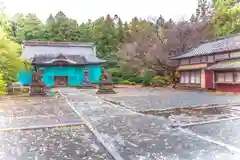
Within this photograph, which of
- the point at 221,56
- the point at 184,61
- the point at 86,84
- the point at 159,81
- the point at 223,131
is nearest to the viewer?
the point at 223,131

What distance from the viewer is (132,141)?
547 cm

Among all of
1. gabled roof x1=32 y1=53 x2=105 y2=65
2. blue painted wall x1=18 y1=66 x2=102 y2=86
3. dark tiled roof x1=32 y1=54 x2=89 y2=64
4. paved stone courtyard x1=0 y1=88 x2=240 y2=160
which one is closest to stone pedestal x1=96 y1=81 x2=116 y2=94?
paved stone courtyard x1=0 y1=88 x2=240 y2=160

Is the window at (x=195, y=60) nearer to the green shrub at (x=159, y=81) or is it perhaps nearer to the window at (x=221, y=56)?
the window at (x=221, y=56)

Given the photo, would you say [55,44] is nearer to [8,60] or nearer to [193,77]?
[8,60]

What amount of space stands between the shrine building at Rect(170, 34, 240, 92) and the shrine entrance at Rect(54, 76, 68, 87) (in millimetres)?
15593

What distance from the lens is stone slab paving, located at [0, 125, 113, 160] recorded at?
453cm

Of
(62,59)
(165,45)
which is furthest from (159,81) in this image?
(62,59)

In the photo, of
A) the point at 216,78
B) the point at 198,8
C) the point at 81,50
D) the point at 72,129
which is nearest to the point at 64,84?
the point at 81,50

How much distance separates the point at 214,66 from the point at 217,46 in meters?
2.72

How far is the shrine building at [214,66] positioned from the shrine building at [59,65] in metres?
12.7

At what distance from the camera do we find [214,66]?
21.9m

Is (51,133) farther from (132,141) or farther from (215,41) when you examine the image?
(215,41)

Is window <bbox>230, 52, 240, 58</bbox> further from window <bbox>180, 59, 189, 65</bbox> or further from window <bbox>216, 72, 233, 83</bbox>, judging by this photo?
window <bbox>180, 59, 189, 65</bbox>

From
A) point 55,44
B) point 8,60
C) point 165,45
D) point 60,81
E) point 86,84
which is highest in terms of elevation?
point 55,44
